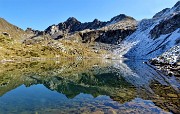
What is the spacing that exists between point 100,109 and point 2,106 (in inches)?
586

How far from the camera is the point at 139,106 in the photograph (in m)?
33.8

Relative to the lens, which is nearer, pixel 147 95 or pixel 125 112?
pixel 125 112

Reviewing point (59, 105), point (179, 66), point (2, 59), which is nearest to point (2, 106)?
point (59, 105)

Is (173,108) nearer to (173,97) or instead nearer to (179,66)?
(173,97)

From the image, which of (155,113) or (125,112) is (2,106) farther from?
(155,113)

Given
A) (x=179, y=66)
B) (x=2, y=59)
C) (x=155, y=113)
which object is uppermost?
(x=2, y=59)

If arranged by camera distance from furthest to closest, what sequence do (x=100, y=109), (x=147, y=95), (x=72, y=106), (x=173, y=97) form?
(x=147, y=95), (x=173, y=97), (x=72, y=106), (x=100, y=109)

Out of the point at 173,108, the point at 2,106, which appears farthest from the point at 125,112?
the point at 2,106

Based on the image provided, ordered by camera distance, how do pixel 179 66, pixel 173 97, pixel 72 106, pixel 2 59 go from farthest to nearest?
pixel 2 59
pixel 179 66
pixel 173 97
pixel 72 106

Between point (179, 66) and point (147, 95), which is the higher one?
point (179, 66)

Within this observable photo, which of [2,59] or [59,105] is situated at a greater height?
[2,59]

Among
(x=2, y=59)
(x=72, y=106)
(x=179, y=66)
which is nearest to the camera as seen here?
(x=72, y=106)

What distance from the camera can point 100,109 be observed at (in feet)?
106

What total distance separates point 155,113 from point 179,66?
55810mm
